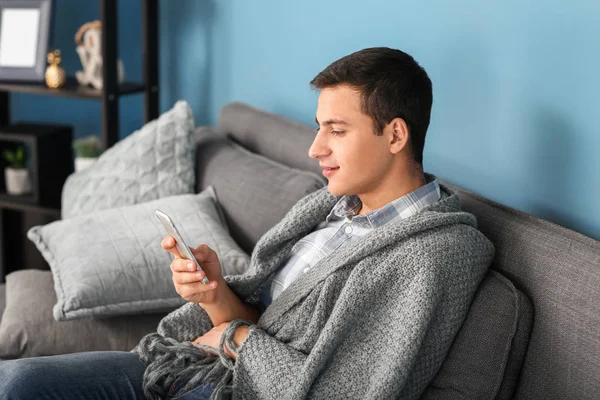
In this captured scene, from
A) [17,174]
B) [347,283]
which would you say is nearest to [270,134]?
[347,283]

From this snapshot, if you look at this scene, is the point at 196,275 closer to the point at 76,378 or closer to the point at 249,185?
the point at 76,378

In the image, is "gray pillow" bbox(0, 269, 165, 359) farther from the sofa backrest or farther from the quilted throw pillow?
the sofa backrest

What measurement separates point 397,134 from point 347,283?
300 millimetres

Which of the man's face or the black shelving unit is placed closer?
the man's face

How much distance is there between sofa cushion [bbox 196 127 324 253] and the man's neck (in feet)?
1.23

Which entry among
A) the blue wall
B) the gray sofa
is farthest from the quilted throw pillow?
the gray sofa

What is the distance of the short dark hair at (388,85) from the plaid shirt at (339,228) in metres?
0.09

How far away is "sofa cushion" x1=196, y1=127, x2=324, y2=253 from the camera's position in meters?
2.03

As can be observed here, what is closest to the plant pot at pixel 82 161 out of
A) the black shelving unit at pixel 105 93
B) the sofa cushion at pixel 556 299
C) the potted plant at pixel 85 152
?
the potted plant at pixel 85 152

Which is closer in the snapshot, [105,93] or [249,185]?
[249,185]

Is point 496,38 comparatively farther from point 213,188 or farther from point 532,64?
point 213,188

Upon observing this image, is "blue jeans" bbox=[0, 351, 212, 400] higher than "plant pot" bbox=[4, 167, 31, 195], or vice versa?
"blue jeans" bbox=[0, 351, 212, 400]

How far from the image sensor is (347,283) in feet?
4.76

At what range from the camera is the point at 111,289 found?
1947mm
